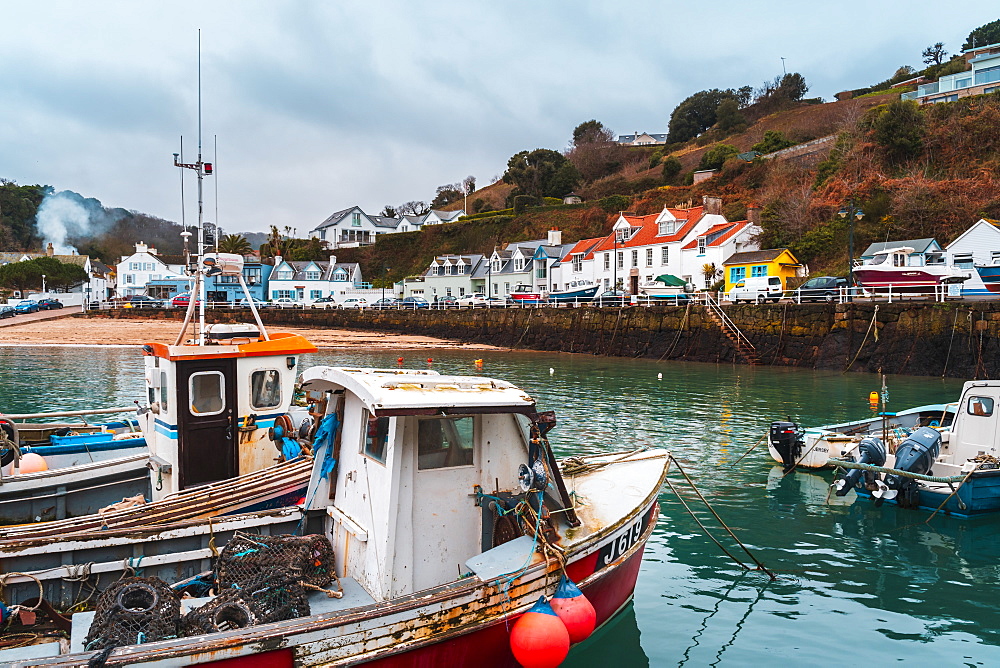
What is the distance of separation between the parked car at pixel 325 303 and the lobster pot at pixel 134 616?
2507 inches

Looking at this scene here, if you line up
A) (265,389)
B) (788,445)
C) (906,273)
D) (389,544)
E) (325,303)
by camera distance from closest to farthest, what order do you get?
(389,544) → (265,389) → (788,445) → (906,273) → (325,303)

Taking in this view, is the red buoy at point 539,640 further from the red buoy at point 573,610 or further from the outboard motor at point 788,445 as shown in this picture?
the outboard motor at point 788,445

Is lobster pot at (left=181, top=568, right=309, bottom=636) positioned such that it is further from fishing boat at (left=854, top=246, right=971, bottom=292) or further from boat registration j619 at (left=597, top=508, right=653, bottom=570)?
fishing boat at (left=854, top=246, right=971, bottom=292)

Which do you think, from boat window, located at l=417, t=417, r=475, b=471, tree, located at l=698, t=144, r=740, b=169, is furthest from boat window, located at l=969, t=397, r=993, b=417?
tree, located at l=698, t=144, r=740, b=169

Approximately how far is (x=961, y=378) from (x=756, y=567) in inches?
1028

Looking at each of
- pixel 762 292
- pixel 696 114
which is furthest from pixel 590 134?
pixel 762 292

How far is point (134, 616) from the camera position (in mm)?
5344

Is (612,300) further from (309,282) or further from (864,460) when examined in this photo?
(309,282)

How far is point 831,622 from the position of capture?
8234 mm

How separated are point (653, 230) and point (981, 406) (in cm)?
4892

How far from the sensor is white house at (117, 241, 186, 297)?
85750 mm

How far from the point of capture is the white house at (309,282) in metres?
83.6

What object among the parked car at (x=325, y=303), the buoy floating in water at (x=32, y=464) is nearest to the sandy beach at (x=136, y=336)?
the parked car at (x=325, y=303)

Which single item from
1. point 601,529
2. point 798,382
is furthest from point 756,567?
point 798,382
